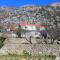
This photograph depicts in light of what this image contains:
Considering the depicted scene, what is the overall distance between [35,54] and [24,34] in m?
2.53

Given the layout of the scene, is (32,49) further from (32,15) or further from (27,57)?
(32,15)

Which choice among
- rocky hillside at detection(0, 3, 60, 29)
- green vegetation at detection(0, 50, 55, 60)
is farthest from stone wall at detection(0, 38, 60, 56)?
rocky hillside at detection(0, 3, 60, 29)

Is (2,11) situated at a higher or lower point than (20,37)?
higher

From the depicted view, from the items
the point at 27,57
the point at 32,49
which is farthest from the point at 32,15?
the point at 27,57

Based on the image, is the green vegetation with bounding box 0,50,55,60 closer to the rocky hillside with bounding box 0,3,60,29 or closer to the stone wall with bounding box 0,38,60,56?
the stone wall with bounding box 0,38,60,56

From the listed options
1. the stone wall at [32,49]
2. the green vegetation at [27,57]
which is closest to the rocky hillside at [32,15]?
the stone wall at [32,49]

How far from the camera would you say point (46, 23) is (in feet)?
39.9

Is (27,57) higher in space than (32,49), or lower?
lower

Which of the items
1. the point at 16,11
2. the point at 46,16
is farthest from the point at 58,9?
the point at 16,11

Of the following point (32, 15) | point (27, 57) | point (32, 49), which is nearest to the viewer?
point (27, 57)

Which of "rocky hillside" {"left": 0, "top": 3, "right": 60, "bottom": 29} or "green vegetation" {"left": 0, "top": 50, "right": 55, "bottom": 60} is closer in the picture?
"green vegetation" {"left": 0, "top": 50, "right": 55, "bottom": 60}

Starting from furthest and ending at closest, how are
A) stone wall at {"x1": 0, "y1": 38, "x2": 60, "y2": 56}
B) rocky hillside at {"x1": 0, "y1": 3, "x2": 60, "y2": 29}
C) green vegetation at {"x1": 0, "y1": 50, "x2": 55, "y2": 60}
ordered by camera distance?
rocky hillside at {"x1": 0, "y1": 3, "x2": 60, "y2": 29}, stone wall at {"x1": 0, "y1": 38, "x2": 60, "y2": 56}, green vegetation at {"x1": 0, "y1": 50, "x2": 55, "y2": 60}

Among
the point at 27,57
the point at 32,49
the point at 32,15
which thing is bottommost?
the point at 27,57

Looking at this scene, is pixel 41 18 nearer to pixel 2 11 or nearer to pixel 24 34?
pixel 24 34
